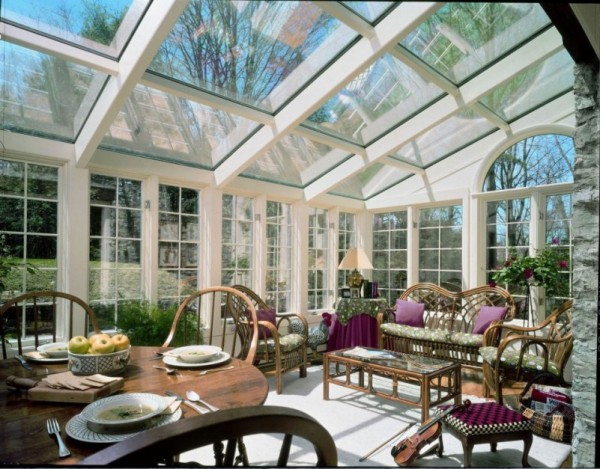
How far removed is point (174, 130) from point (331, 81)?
1.54 m

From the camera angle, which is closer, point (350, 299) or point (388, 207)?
point (350, 299)

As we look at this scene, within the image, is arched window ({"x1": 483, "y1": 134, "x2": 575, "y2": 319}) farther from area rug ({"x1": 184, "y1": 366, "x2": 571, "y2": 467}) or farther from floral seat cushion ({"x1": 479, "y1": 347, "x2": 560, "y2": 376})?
area rug ({"x1": 184, "y1": 366, "x2": 571, "y2": 467})

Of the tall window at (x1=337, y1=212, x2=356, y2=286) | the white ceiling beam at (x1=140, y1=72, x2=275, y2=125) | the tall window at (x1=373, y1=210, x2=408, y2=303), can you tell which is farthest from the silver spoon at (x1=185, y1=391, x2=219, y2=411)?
the tall window at (x1=373, y1=210, x2=408, y2=303)

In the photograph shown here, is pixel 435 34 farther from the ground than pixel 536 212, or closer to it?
farther from the ground

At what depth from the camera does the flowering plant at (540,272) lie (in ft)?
12.7

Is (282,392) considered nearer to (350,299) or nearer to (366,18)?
(350,299)

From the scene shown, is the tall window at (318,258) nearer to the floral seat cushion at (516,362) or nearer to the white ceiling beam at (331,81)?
the white ceiling beam at (331,81)

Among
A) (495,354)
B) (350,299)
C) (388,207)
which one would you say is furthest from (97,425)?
(388,207)

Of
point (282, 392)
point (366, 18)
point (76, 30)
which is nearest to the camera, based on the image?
point (76, 30)

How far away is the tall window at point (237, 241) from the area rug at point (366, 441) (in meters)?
1.42

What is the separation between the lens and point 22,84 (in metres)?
2.74

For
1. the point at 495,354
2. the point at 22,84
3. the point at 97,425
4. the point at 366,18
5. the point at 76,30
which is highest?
the point at 366,18

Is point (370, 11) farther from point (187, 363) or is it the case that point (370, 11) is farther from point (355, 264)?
point (355, 264)

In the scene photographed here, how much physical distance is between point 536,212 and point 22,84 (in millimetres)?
4862
